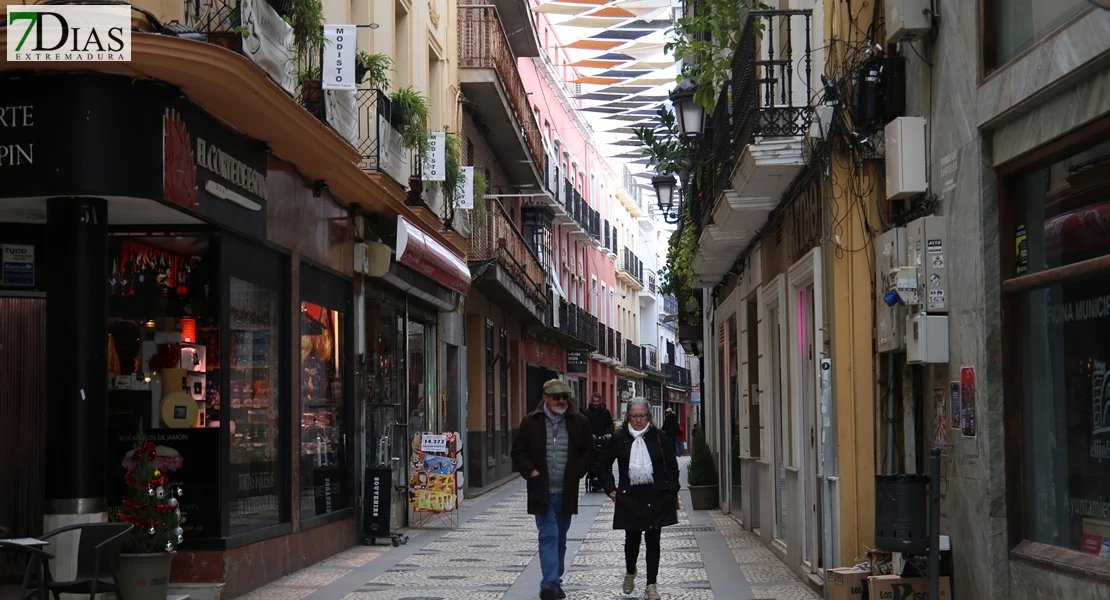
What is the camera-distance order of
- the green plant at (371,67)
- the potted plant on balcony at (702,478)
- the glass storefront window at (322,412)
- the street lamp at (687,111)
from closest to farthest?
the glass storefront window at (322,412) → the green plant at (371,67) → the street lamp at (687,111) → the potted plant on balcony at (702,478)

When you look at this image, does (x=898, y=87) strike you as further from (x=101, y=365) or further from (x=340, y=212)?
(x=340, y=212)

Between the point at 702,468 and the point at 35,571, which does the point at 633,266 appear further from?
the point at 35,571

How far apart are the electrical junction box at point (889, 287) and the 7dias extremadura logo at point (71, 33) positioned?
5.08 metres

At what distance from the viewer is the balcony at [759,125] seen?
1062 cm

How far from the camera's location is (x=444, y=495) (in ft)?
57.5

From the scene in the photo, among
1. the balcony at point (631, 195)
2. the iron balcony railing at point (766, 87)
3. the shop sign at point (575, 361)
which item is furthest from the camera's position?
the balcony at point (631, 195)

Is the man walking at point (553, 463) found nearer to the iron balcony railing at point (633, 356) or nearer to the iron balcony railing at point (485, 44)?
the iron balcony railing at point (485, 44)

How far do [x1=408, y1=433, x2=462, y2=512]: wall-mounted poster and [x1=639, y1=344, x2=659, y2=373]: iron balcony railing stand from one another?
1807 inches

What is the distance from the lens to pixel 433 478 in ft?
57.5

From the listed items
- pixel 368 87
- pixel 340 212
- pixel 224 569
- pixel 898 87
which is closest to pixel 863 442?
pixel 898 87

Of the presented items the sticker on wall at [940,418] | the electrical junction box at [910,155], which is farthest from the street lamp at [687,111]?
the sticker on wall at [940,418]

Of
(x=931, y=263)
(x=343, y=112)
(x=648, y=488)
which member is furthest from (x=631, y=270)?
(x=931, y=263)

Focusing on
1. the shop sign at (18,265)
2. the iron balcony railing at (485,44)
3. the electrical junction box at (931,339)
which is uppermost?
the iron balcony railing at (485,44)

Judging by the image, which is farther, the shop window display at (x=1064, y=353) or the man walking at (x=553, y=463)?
the man walking at (x=553, y=463)
